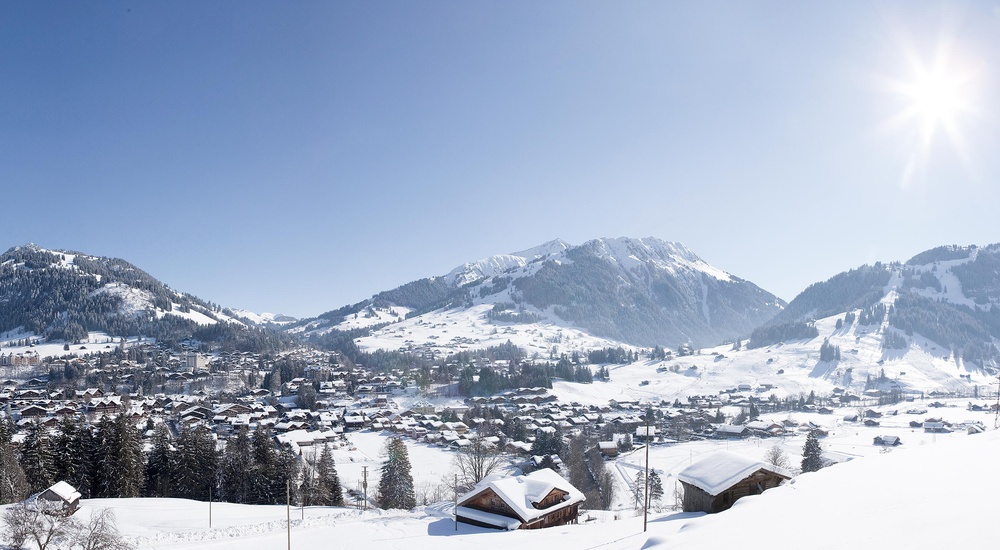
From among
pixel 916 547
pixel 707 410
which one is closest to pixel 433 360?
pixel 707 410

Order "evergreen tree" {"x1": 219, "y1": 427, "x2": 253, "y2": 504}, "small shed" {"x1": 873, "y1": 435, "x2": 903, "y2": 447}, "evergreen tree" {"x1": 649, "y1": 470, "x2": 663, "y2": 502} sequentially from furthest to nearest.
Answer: "small shed" {"x1": 873, "y1": 435, "x2": 903, "y2": 447} < "evergreen tree" {"x1": 649, "y1": 470, "x2": 663, "y2": 502} < "evergreen tree" {"x1": 219, "y1": 427, "x2": 253, "y2": 504}

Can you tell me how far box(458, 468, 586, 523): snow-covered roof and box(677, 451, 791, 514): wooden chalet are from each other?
22.4 feet

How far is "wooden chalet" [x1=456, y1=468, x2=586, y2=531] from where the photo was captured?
25500mm

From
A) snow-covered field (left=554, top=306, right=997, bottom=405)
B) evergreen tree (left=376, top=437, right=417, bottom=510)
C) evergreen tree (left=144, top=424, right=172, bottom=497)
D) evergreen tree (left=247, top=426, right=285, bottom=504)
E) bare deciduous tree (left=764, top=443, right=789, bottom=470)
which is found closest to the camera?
evergreen tree (left=247, top=426, right=285, bottom=504)

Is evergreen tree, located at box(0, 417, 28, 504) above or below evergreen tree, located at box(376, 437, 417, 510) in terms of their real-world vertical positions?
above

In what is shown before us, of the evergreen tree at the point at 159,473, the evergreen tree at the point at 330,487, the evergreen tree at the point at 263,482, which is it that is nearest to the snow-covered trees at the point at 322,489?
the evergreen tree at the point at 330,487

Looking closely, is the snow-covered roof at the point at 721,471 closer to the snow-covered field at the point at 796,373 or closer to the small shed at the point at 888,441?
the small shed at the point at 888,441

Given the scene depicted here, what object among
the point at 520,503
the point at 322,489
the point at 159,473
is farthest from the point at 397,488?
the point at 159,473

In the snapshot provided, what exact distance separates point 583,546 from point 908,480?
10798 mm

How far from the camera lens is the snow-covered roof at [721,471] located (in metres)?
22.3

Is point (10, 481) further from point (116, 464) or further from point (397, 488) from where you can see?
point (397, 488)

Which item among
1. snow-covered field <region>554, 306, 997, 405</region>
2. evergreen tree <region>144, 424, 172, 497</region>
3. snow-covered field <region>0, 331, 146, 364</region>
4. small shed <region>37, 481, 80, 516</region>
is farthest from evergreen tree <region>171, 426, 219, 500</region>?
snow-covered field <region>0, 331, 146, 364</region>

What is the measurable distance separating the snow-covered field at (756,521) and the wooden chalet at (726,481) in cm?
152

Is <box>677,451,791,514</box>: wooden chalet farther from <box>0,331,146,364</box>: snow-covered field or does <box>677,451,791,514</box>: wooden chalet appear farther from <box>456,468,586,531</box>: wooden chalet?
<box>0,331,146,364</box>: snow-covered field
